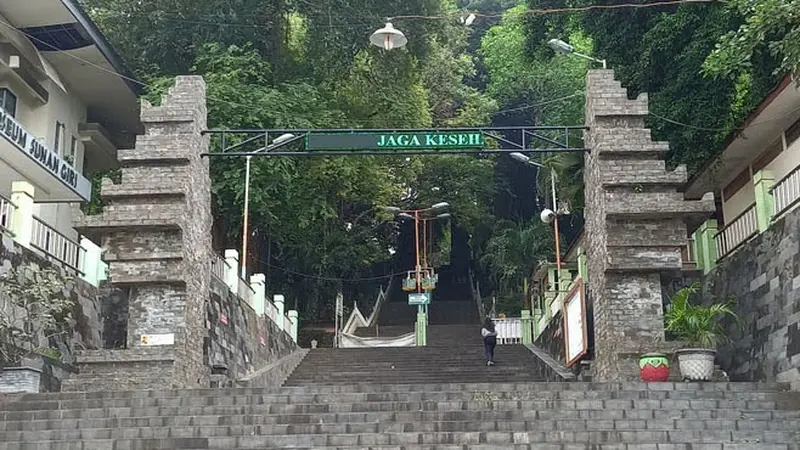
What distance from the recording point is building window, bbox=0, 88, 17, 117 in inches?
808

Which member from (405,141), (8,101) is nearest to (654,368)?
(405,141)

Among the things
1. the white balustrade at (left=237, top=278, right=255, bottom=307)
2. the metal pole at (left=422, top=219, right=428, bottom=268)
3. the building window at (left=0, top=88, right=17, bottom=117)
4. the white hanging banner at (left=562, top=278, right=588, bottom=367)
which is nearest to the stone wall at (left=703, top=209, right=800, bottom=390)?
the white hanging banner at (left=562, top=278, right=588, bottom=367)

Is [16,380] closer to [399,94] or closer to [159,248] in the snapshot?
[159,248]

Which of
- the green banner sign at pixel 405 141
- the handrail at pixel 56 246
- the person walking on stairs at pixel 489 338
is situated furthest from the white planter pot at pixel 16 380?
the person walking on stairs at pixel 489 338

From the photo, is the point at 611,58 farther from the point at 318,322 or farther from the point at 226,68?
the point at 318,322

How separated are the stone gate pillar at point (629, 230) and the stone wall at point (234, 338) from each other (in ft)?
21.4

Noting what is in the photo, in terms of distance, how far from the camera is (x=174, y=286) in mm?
14367

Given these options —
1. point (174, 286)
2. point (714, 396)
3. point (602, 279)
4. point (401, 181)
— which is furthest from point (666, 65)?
point (401, 181)

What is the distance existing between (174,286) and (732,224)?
9.24 m

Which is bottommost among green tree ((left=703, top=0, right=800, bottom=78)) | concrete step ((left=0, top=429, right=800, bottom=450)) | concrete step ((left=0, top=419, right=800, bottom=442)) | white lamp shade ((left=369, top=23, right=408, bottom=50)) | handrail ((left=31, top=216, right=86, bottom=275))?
concrete step ((left=0, top=429, right=800, bottom=450))

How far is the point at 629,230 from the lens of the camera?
14.6 metres

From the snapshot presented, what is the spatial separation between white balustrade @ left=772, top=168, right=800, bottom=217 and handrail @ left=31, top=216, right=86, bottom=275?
11149 mm

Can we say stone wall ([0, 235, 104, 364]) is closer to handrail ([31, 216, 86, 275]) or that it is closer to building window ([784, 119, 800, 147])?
handrail ([31, 216, 86, 275])

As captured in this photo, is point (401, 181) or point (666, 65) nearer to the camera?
point (666, 65)
